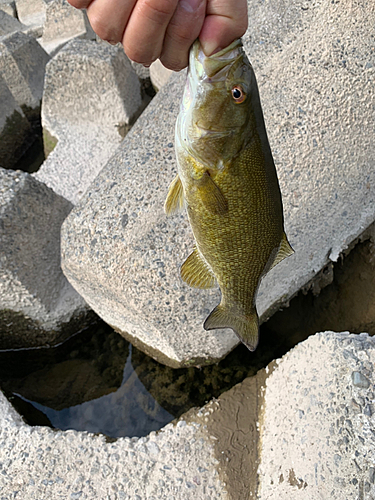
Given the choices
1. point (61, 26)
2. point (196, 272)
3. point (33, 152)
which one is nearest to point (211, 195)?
point (196, 272)

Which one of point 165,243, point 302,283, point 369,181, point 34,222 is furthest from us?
point 34,222

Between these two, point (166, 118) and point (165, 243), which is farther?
point (166, 118)

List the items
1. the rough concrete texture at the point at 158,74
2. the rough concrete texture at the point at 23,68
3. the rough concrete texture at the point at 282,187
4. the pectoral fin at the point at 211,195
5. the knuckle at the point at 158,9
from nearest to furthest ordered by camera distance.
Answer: the knuckle at the point at 158,9, the pectoral fin at the point at 211,195, the rough concrete texture at the point at 282,187, the rough concrete texture at the point at 158,74, the rough concrete texture at the point at 23,68

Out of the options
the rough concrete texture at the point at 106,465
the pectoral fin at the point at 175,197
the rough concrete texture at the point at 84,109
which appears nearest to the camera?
the pectoral fin at the point at 175,197

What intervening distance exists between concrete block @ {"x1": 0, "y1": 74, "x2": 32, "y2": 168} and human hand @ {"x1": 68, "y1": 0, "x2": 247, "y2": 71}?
486 cm

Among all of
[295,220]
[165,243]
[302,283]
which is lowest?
[302,283]

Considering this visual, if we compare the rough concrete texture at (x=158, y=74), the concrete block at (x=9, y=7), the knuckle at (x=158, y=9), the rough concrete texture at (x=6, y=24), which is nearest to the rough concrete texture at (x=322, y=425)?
the knuckle at (x=158, y=9)

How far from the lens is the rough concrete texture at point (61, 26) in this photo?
6766 mm

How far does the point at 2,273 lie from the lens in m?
2.83

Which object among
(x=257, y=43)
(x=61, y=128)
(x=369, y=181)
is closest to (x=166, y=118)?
(x=257, y=43)

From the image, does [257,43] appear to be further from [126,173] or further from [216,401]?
[216,401]

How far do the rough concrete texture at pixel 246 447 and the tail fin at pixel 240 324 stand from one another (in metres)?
0.60

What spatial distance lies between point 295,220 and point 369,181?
610 millimetres

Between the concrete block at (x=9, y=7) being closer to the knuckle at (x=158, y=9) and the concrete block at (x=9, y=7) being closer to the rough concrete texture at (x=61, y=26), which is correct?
the rough concrete texture at (x=61, y=26)
